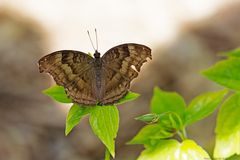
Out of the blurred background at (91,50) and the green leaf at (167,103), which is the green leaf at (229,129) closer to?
the green leaf at (167,103)

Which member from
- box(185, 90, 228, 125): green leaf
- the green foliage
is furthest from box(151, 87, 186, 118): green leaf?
the green foliage

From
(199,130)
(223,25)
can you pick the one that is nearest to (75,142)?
(199,130)

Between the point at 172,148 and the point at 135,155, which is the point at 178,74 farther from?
the point at 172,148

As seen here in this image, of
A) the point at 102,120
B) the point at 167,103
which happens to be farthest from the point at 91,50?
the point at 102,120

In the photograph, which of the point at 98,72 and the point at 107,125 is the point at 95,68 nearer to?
the point at 98,72

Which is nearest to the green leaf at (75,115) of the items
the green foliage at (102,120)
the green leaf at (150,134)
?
the green foliage at (102,120)

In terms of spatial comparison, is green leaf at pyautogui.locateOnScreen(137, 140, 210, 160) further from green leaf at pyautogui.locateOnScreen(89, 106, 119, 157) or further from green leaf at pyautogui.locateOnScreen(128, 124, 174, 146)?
green leaf at pyautogui.locateOnScreen(89, 106, 119, 157)
